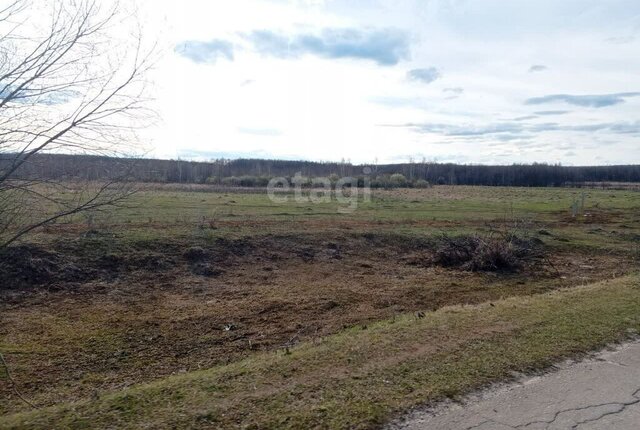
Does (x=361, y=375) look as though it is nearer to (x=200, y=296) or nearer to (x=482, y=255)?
(x=200, y=296)

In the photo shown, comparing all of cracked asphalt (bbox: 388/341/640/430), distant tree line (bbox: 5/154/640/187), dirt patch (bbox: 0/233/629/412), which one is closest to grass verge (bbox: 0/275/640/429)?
cracked asphalt (bbox: 388/341/640/430)

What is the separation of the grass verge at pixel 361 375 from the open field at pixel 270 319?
0.07 ft

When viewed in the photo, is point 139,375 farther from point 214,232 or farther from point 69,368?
point 214,232

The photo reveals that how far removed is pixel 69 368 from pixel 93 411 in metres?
2.59

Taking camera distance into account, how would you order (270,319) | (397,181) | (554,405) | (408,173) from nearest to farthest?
1. (554,405)
2. (270,319)
3. (397,181)
4. (408,173)

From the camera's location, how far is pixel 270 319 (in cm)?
823

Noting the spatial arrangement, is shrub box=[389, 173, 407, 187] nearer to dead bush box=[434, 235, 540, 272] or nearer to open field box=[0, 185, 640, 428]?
open field box=[0, 185, 640, 428]

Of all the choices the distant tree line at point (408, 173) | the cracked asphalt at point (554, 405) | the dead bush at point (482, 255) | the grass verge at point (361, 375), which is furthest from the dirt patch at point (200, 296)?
the distant tree line at point (408, 173)

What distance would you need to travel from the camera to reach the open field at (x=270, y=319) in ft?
14.5

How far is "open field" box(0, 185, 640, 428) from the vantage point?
4.41 meters

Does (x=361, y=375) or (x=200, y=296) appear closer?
(x=361, y=375)

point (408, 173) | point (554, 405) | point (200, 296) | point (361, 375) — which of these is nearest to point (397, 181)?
point (408, 173)

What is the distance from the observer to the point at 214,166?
84.1 metres

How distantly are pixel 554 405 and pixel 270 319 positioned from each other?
482cm
